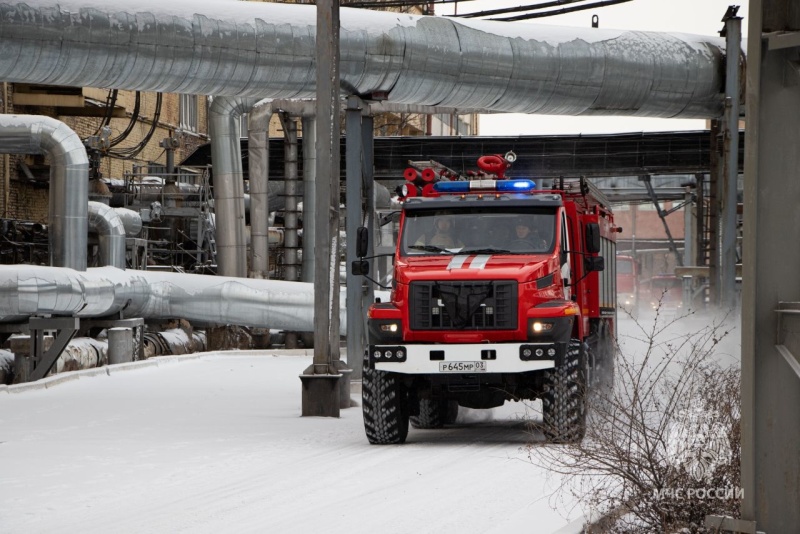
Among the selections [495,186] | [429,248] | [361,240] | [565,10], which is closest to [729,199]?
[565,10]

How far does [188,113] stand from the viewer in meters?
47.4

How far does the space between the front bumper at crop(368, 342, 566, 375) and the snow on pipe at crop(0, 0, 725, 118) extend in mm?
5380

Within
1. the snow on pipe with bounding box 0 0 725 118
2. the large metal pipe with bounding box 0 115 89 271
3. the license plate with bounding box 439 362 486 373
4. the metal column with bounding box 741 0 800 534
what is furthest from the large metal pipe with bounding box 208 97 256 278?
the metal column with bounding box 741 0 800 534

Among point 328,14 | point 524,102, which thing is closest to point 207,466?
point 328,14

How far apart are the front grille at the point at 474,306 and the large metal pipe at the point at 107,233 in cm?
1511

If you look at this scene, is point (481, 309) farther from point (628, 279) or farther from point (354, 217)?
point (628, 279)

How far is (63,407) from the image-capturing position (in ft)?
52.3

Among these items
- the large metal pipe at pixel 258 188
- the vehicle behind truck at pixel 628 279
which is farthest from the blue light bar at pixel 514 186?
the vehicle behind truck at pixel 628 279

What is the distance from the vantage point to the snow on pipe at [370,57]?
1518cm

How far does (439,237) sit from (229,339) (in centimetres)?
1816

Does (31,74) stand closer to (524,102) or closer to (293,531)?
(524,102)

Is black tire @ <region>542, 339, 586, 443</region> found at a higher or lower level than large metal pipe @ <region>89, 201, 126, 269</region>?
lower

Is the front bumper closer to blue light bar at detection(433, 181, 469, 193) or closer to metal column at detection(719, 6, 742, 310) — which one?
blue light bar at detection(433, 181, 469, 193)

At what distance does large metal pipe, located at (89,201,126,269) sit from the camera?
26406 millimetres
